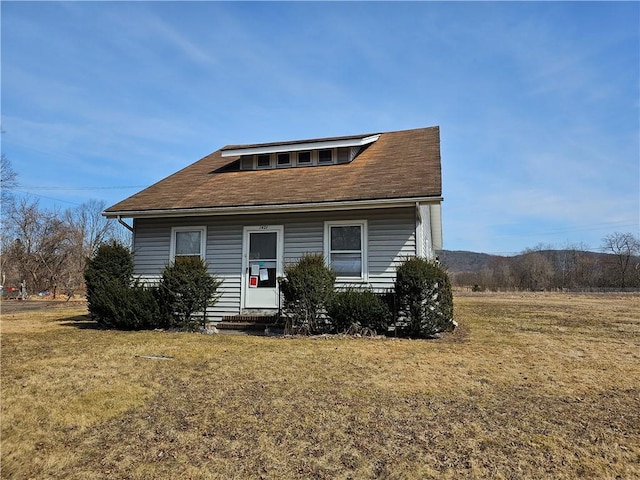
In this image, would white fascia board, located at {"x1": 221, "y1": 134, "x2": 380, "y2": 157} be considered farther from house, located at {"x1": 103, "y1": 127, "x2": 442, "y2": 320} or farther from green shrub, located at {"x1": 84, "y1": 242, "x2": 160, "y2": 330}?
Answer: green shrub, located at {"x1": 84, "y1": 242, "x2": 160, "y2": 330}

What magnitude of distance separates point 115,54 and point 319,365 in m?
12.5

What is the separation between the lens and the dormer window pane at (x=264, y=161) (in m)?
13.1

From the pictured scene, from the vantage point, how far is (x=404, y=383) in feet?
16.5

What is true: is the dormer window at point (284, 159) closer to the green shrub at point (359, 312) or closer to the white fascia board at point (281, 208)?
the white fascia board at point (281, 208)

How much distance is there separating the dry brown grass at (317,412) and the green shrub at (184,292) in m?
2.01

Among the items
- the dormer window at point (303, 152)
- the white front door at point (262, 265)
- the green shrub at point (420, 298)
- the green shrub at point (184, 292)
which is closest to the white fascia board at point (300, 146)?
the dormer window at point (303, 152)

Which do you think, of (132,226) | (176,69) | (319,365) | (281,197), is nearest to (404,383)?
(319,365)

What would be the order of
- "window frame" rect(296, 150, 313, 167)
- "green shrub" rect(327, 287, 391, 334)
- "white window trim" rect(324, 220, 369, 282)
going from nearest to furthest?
"green shrub" rect(327, 287, 391, 334) → "white window trim" rect(324, 220, 369, 282) → "window frame" rect(296, 150, 313, 167)

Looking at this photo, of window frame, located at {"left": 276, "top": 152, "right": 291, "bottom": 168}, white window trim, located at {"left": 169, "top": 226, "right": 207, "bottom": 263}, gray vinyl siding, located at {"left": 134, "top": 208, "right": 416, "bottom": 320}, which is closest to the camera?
gray vinyl siding, located at {"left": 134, "top": 208, "right": 416, "bottom": 320}

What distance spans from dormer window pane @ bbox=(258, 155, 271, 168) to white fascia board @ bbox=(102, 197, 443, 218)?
127 inches

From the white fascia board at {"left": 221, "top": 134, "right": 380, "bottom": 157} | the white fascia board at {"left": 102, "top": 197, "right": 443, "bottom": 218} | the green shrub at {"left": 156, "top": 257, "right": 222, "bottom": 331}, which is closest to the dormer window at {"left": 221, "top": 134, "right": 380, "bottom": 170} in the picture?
the white fascia board at {"left": 221, "top": 134, "right": 380, "bottom": 157}

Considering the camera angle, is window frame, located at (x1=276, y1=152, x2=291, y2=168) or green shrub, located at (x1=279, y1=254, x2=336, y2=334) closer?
green shrub, located at (x1=279, y1=254, x2=336, y2=334)

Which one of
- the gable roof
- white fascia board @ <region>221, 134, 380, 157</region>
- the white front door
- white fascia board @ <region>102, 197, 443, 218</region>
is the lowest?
the white front door

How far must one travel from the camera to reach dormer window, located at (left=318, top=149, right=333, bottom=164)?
1265 centimetres
